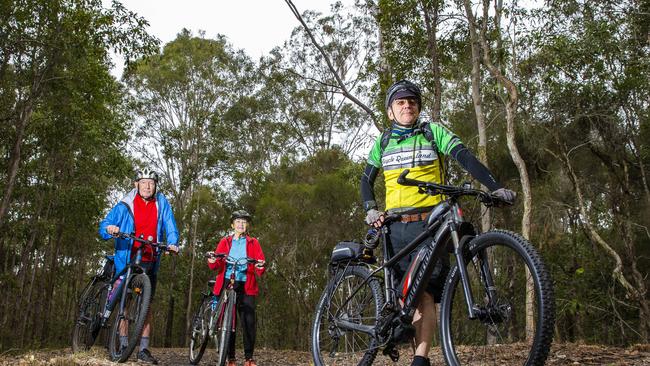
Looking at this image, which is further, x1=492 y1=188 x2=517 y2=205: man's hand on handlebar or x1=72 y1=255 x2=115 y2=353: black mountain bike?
x1=72 y1=255 x2=115 y2=353: black mountain bike

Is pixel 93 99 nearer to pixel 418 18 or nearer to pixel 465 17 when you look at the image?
pixel 418 18

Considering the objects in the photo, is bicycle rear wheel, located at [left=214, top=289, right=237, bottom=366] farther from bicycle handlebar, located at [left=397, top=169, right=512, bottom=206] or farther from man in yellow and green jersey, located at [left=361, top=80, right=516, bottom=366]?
bicycle handlebar, located at [left=397, top=169, right=512, bottom=206]

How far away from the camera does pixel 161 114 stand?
87.9 feet

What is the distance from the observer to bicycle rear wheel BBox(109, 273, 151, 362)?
17.0 ft

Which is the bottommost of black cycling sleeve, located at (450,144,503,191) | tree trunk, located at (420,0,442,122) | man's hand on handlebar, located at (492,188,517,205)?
man's hand on handlebar, located at (492,188,517,205)

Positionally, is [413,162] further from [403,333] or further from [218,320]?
[218,320]

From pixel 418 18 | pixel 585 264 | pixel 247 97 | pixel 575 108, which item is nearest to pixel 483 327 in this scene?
pixel 418 18

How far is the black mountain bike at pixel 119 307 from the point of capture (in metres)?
5.27

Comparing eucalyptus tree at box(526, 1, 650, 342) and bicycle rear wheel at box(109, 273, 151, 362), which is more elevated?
eucalyptus tree at box(526, 1, 650, 342)

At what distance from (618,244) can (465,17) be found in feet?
28.2

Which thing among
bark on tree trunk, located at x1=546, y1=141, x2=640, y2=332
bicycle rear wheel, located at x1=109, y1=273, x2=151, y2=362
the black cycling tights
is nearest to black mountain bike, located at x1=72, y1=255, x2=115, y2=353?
bicycle rear wheel, located at x1=109, y1=273, x2=151, y2=362

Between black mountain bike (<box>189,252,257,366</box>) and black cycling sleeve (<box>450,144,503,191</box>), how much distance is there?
3.86 meters

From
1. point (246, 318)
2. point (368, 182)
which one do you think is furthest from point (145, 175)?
point (368, 182)

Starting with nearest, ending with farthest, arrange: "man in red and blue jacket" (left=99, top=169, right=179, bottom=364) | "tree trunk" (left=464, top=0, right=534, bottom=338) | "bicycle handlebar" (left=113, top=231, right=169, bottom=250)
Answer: "bicycle handlebar" (left=113, top=231, right=169, bottom=250), "man in red and blue jacket" (left=99, top=169, right=179, bottom=364), "tree trunk" (left=464, top=0, right=534, bottom=338)
